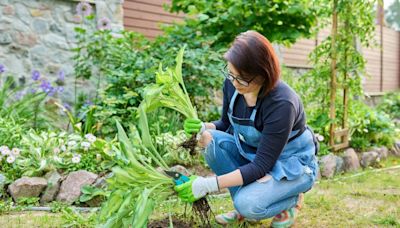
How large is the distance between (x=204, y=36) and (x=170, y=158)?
6.77ft

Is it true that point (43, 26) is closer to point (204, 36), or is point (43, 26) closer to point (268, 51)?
point (204, 36)

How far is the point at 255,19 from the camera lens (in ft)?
16.4

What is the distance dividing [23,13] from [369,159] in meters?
3.63

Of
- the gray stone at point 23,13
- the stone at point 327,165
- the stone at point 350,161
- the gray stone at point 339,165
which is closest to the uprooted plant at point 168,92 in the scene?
the stone at point 327,165

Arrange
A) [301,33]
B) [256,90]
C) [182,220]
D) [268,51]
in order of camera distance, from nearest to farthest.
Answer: [268,51]
[256,90]
[182,220]
[301,33]

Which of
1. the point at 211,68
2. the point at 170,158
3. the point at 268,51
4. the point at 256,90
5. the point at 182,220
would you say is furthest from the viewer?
the point at 211,68

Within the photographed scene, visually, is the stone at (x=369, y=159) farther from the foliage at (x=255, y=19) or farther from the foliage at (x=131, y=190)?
the foliage at (x=131, y=190)

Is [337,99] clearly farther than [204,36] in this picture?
No

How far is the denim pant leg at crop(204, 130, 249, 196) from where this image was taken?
7.47 ft

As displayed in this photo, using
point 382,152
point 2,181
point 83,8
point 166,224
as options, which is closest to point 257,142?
point 166,224

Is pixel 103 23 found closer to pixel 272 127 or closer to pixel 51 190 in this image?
pixel 51 190

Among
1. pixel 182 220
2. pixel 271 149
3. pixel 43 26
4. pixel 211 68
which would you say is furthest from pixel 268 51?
pixel 43 26

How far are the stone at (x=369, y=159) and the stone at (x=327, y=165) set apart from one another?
559 mm

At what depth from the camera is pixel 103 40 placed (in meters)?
4.49
